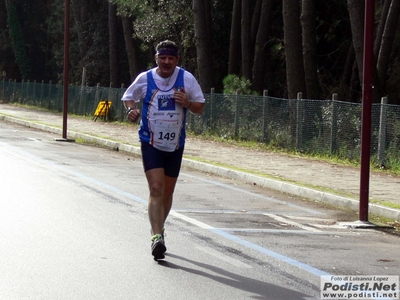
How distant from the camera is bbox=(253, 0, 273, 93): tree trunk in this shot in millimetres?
35656

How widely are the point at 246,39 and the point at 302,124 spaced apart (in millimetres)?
13478

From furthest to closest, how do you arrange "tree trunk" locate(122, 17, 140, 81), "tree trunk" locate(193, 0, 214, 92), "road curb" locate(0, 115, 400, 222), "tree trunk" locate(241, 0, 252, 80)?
"tree trunk" locate(122, 17, 140, 81)
"tree trunk" locate(241, 0, 252, 80)
"tree trunk" locate(193, 0, 214, 92)
"road curb" locate(0, 115, 400, 222)

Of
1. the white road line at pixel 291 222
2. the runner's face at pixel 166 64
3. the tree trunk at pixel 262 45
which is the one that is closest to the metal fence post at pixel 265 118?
the tree trunk at pixel 262 45

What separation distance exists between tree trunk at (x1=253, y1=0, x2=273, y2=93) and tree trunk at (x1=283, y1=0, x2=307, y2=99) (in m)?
9.01

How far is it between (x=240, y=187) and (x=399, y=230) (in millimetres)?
4843

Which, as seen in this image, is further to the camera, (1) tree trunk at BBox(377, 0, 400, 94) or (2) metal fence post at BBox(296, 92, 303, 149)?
(1) tree trunk at BBox(377, 0, 400, 94)

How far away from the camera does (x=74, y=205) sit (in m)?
11.7

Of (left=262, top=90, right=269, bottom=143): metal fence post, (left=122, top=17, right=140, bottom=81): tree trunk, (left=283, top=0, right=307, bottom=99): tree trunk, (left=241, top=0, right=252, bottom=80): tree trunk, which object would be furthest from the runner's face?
(left=122, top=17, right=140, bottom=81): tree trunk

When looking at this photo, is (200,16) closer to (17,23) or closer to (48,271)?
(48,271)

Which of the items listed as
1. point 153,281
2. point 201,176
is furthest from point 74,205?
point 201,176

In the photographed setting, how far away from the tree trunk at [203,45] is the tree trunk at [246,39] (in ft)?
4.88

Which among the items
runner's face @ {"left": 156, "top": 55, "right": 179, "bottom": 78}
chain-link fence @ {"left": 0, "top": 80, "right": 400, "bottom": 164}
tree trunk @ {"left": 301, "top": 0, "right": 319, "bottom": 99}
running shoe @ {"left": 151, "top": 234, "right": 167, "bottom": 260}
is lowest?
running shoe @ {"left": 151, "top": 234, "right": 167, "bottom": 260}

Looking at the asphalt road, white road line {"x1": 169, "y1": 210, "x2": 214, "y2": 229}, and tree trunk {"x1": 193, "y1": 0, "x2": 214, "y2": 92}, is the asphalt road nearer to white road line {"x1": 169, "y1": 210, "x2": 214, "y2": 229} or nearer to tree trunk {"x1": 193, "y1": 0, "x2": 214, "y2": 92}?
white road line {"x1": 169, "y1": 210, "x2": 214, "y2": 229}

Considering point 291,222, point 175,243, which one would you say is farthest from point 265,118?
point 175,243
